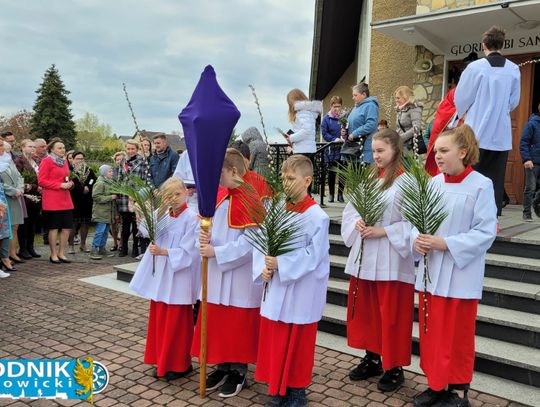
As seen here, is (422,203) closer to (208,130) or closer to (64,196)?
(208,130)

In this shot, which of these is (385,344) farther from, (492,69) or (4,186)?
(4,186)

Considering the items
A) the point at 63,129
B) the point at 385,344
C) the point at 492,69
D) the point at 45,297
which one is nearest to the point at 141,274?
the point at 385,344

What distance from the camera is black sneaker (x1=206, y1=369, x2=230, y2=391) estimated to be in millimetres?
4086

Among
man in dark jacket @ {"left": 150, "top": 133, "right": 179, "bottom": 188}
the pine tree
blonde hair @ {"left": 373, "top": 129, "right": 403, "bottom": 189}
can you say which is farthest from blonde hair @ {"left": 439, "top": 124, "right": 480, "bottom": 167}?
the pine tree

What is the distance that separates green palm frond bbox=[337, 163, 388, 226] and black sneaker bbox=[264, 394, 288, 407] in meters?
1.41

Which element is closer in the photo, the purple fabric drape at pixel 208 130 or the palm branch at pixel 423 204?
the palm branch at pixel 423 204

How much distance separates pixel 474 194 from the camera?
3.52 meters

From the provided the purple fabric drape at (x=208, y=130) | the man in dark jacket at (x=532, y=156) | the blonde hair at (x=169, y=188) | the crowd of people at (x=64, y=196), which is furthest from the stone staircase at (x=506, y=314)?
the crowd of people at (x=64, y=196)

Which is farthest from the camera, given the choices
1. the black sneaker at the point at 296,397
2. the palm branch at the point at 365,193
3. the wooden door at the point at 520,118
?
the wooden door at the point at 520,118

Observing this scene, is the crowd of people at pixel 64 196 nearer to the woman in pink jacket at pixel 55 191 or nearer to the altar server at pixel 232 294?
the woman in pink jacket at pixel 55 191

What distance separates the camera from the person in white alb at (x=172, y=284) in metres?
4.16

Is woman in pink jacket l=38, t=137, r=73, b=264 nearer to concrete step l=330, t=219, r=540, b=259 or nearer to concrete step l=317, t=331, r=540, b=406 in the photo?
concrete step l=317, t=331, r=540, b=406

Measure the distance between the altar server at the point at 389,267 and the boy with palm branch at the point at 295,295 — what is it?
0.49 metres

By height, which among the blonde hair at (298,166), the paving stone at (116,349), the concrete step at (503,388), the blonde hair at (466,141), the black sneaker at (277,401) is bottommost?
the paving stone at (116,349)
